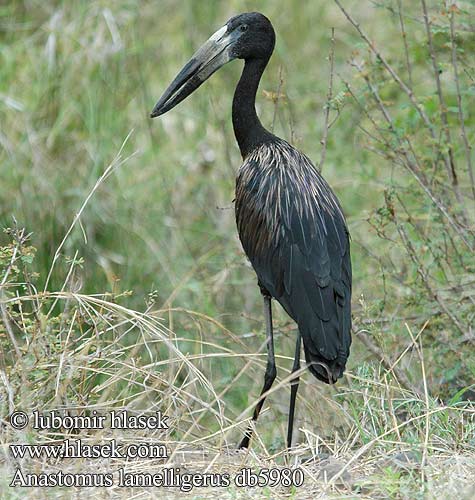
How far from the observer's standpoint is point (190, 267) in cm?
806

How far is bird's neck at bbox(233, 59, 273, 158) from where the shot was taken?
19.2ft

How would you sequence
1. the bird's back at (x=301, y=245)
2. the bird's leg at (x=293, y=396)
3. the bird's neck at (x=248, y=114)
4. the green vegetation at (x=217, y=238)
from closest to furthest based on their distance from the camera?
1. the green vegetation at (x=217, y=238)
2. the bird's back at (x=301, y=245)
3. the bird's leg at (x=293, y=396)
4. the bird's neck at (x=248, y=114)

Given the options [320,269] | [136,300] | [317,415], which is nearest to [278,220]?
[320,269]

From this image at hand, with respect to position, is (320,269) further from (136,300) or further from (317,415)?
(136,300)

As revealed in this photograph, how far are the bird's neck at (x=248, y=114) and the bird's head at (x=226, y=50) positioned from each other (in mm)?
87

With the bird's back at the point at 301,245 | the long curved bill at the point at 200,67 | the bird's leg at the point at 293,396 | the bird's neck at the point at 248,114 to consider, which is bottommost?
the bird's leg at the point at 293,396

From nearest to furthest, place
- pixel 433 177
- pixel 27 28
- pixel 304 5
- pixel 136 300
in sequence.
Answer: pixel 433 177 → pixel 136 300 → pixel 27 28 → pixel 304 5

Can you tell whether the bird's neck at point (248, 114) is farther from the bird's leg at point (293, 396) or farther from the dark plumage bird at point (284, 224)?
the bird's leg at point (293, 396)

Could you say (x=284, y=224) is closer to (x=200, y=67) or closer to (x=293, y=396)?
(x=293, y=396)

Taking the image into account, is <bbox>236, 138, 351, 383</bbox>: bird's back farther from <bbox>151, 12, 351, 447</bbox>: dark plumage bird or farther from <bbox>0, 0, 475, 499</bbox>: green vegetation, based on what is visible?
<bbox>0, 0, 475, 499</bbox>: green vegetation

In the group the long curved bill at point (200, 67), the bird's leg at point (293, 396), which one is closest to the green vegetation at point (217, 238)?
the bird's leg at point (293, 396)

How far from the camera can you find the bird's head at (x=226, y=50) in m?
5.90

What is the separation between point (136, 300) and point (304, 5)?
464 cm

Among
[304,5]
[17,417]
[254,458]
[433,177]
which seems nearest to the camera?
[17,417]
